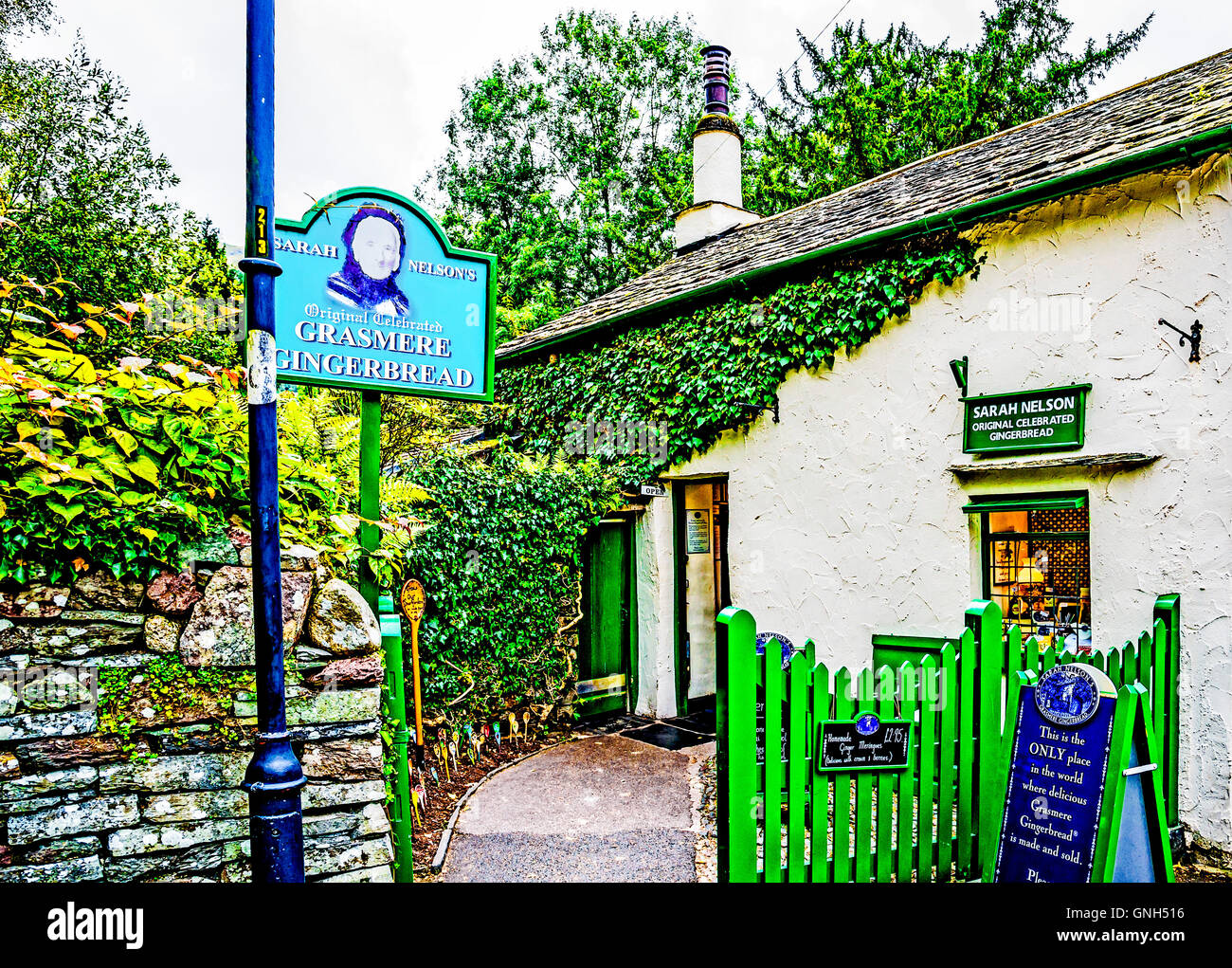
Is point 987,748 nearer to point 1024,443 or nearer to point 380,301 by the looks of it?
point 1024,443

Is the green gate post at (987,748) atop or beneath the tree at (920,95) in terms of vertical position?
beneath

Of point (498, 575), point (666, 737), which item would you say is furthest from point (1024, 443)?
point (498, 575)

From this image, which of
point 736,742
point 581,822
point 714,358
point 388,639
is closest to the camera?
point 736,742

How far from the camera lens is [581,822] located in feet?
17.0

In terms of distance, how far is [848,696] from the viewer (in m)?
3.54

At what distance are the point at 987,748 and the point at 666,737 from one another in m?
4.07

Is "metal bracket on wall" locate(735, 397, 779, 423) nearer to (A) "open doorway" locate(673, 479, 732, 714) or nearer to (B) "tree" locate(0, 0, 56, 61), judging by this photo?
(A) "open doorway" locate(673, 479, 732, 714)

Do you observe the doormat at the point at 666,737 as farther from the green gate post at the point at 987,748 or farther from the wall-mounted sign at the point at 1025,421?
the wall-mounted sign at the point at 1025,421

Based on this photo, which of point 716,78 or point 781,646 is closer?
point 781,646

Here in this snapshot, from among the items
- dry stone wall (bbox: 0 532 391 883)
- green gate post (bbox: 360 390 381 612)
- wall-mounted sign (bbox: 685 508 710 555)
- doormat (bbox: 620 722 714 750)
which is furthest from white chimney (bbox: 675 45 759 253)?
dry stone wall (bbox: 0 532 391 883)

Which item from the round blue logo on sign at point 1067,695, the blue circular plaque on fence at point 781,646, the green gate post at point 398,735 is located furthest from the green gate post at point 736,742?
the green gate post at point 398,735

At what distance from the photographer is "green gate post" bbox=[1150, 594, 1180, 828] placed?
4.66 metres

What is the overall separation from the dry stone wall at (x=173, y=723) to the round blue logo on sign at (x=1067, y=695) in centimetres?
304

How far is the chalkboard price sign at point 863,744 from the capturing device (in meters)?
3.54
